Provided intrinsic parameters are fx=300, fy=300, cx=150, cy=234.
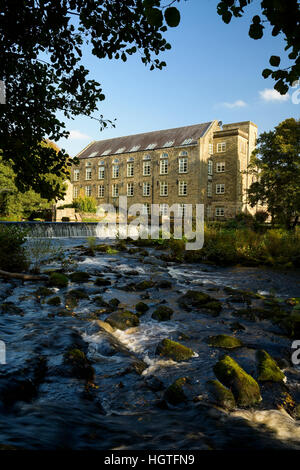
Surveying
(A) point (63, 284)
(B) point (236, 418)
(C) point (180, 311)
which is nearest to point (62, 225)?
(A) point (63, 284)

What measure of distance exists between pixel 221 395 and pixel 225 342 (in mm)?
1450

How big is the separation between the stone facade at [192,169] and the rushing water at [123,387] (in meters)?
32.6

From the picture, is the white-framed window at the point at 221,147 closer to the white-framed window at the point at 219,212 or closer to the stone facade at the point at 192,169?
the stone facade at the point at 192,169

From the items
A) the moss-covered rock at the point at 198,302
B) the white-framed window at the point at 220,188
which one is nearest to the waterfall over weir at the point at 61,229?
the moss-covered rock at the point at 198,302

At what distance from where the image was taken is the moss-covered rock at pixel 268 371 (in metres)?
3.76

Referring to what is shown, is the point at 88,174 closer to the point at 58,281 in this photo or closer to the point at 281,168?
the point at 281,168

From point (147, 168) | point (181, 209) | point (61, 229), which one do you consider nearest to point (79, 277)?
point (61, 229)

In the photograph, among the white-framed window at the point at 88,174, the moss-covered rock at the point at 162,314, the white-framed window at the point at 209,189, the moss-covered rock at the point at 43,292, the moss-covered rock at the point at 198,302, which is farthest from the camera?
the white-framed window at the point at 88,174

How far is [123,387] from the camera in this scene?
3.48 metres

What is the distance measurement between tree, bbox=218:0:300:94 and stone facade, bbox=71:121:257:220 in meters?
35.0

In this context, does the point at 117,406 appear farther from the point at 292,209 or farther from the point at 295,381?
the point at 292,209

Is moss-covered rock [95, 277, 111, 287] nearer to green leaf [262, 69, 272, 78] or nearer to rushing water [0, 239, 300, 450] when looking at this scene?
rushing water [0, 239, 300, 450]

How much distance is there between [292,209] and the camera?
2298cm

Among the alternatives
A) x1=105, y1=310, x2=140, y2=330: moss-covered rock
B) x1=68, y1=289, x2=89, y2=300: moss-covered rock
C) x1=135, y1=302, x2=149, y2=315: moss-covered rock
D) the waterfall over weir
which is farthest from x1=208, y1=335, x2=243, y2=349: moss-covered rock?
the waterfall over weir
